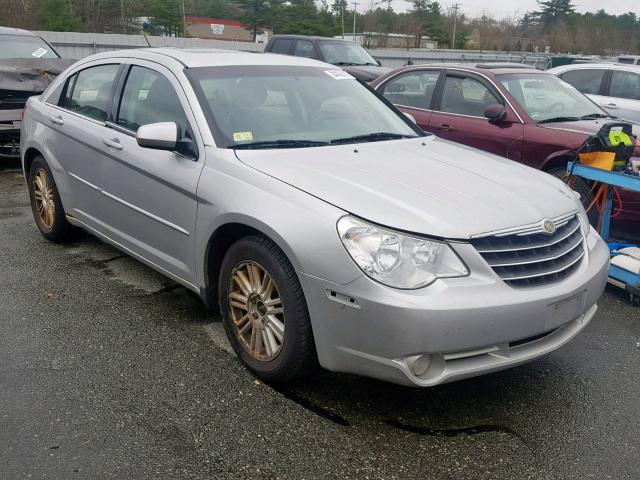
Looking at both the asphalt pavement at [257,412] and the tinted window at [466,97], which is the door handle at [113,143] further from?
the tinted window at [466,97]

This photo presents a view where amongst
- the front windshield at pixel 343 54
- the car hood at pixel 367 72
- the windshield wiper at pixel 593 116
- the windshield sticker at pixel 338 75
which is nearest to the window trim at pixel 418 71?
the windshield wiper at pixel 593 116

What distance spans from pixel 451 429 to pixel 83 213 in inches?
126

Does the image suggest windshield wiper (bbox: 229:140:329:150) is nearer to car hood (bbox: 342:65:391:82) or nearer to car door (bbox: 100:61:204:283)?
car door (bbox: 100:61:204:283)

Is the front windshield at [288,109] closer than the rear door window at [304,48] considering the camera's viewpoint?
Yes

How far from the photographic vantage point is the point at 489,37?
60844mm

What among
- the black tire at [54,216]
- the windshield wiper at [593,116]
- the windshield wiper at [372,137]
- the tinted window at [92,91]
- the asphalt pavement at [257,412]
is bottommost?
the asphalt pavement at [257,412]

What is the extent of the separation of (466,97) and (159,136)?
4.37 metres

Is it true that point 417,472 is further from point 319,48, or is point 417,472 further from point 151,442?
point 319,48

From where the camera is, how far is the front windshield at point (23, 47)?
995cm

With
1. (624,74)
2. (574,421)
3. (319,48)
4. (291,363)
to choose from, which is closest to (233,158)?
(291,363)

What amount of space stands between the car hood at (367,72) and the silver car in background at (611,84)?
3.97 meters

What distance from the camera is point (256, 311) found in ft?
11.2

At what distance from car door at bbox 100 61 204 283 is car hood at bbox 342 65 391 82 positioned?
9367mm

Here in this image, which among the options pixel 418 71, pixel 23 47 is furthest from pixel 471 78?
pixel 23 47
